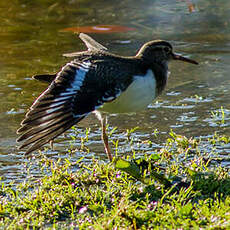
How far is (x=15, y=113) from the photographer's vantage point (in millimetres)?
7289

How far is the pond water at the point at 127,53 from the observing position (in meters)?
6.66

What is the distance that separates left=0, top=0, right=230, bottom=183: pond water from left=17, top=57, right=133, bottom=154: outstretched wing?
74 cm

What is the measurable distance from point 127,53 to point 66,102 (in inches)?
171

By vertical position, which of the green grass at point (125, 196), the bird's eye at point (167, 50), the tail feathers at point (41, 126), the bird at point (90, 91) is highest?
the bird's eye at point (167, 50)

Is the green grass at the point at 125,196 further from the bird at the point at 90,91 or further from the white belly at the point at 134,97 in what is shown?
the white belly at the point at 134,97

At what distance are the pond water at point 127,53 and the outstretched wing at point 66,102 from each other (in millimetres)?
736

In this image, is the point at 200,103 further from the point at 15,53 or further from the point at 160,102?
the point at 15,53

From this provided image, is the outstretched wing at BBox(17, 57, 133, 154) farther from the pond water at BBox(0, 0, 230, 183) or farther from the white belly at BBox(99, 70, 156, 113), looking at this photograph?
the pond water at BBox(0, 0, 230, 183)

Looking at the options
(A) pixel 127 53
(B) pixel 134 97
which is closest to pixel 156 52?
(B) pixel 134 97

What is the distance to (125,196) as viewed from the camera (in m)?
5.07

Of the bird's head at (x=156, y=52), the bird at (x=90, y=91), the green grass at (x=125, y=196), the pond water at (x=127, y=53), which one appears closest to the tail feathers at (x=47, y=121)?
the bird at (x=90, y=91)

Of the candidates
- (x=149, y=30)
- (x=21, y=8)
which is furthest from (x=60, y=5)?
(x=149, y=30)

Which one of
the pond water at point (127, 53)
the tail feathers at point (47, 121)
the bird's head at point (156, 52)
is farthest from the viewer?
the pond water at point (127, 53)

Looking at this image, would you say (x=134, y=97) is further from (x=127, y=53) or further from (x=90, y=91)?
(x=127, y=53)
